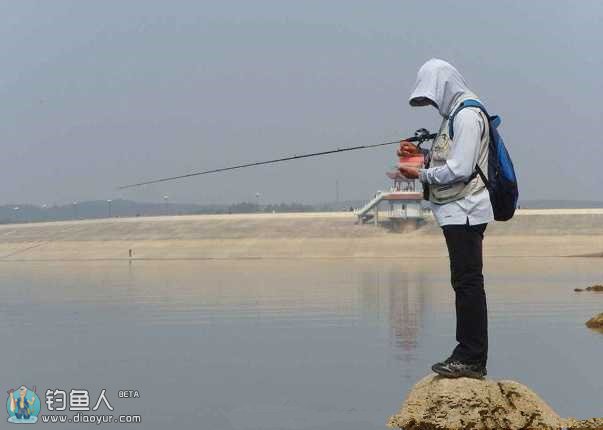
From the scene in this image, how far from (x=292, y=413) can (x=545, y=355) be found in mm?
5207

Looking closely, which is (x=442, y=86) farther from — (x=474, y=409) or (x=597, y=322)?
(x=597, y=322)

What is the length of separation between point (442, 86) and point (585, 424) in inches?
125

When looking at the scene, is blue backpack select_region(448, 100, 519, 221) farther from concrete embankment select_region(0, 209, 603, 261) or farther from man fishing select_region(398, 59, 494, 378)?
concrete embankment select_region(0, 209, 603, 261)

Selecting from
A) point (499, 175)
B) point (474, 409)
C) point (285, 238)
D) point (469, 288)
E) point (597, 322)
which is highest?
point (499, 175)

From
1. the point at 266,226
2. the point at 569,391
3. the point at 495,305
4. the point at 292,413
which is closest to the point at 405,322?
the point at 495,305

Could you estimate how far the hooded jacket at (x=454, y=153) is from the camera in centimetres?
948

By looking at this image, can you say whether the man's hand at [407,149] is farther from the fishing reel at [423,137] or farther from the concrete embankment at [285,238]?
the concrete embankment at [285,238]

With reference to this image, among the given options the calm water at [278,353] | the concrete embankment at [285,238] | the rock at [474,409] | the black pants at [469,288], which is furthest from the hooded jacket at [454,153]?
the concrete embankment at [285,238]

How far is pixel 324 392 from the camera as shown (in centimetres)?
1116

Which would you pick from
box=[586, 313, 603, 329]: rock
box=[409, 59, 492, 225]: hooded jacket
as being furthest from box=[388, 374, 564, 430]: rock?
box=[586, 313, 603, 329]: rock

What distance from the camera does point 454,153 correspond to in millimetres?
9492

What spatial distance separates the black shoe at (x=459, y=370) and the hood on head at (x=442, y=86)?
2.22 meters

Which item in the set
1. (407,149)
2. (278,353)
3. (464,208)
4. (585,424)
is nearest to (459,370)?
(585,424)

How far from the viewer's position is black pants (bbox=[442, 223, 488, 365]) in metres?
9.59
